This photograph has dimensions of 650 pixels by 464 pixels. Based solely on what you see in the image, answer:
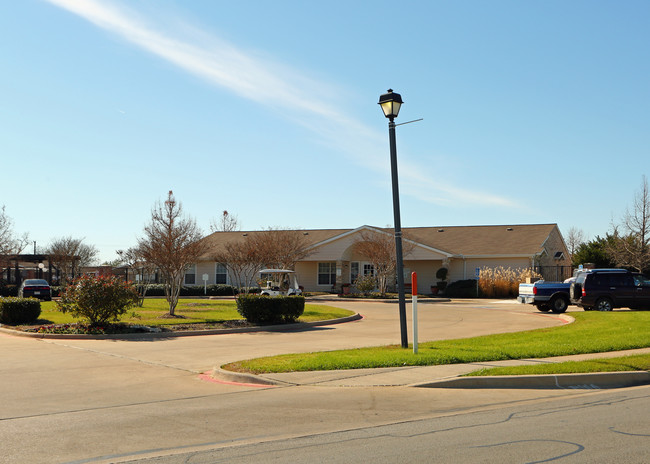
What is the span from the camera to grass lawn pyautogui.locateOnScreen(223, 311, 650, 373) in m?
12.2

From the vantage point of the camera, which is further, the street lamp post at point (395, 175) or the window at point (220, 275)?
the window at point (220, 275)

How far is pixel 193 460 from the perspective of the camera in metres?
6.30

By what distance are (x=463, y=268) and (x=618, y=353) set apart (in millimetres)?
32945

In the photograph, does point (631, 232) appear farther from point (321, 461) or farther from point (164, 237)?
point (321, 461)

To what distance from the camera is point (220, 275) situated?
174 ft

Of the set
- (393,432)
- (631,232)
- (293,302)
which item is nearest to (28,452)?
(393,432)

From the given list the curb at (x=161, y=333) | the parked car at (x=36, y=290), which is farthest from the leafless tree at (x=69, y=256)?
the curb at (x=161, y=333)

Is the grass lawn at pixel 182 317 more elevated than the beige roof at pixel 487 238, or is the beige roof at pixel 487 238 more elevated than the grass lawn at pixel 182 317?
the beige roof at pixel 487 238

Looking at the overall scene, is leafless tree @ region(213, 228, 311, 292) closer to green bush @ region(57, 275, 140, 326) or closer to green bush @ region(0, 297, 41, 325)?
green bush @ region(0, 297, 41, 325)

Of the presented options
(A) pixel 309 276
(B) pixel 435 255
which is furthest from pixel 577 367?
(A) pixel 309 276

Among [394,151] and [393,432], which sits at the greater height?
[394,151]

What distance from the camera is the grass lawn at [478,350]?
12.2 metres

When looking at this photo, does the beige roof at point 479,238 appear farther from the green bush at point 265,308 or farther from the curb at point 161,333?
the curb at point 161,333

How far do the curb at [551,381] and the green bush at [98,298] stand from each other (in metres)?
12.8
